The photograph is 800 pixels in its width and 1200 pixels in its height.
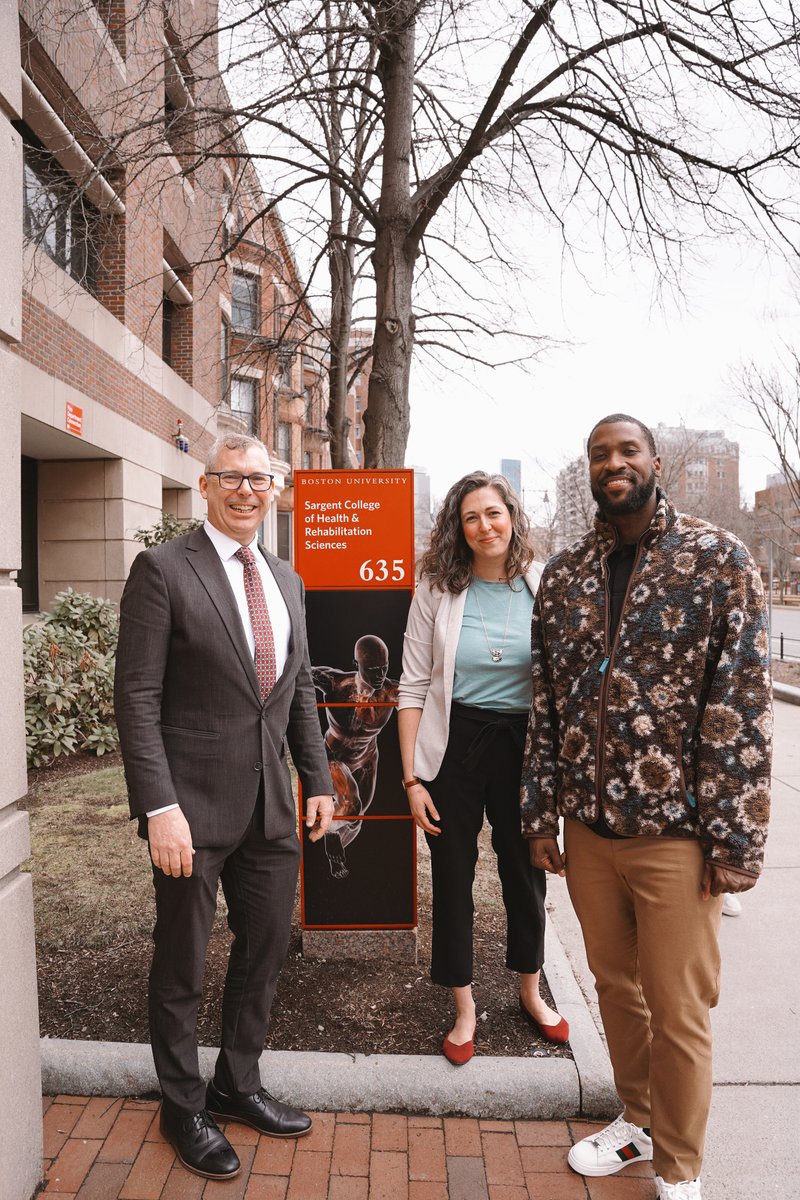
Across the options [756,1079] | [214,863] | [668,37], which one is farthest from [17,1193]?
[668,37]

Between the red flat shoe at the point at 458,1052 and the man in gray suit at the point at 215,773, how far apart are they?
1.86ft

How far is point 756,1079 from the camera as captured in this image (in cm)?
291

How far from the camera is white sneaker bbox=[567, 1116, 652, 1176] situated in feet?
8.05

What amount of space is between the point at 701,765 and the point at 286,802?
52.2 inches

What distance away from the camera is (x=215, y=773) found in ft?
7.91

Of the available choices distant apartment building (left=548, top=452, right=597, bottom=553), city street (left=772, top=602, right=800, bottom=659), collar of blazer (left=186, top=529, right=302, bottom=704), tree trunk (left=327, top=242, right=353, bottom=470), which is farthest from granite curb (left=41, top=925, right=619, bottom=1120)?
distant apartment building (left=548, top=452, right=597, bottom=553)

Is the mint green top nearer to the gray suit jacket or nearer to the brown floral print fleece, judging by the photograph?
the brown floral print fleece

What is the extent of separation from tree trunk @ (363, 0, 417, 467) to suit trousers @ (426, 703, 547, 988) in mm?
2795

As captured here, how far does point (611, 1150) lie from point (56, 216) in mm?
6354

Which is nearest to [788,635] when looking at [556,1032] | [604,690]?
[556,1032]

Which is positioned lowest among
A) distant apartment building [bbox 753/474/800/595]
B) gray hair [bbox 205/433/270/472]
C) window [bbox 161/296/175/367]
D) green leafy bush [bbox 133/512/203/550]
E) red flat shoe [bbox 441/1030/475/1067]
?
red flat shoe [bbox 441/1030/475/1067]

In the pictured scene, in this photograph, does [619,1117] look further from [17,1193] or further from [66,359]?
[66,359]

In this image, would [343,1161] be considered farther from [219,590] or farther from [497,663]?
[219,590]

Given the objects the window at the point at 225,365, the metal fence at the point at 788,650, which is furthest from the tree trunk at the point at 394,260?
the metal fence at the point at 788,650
